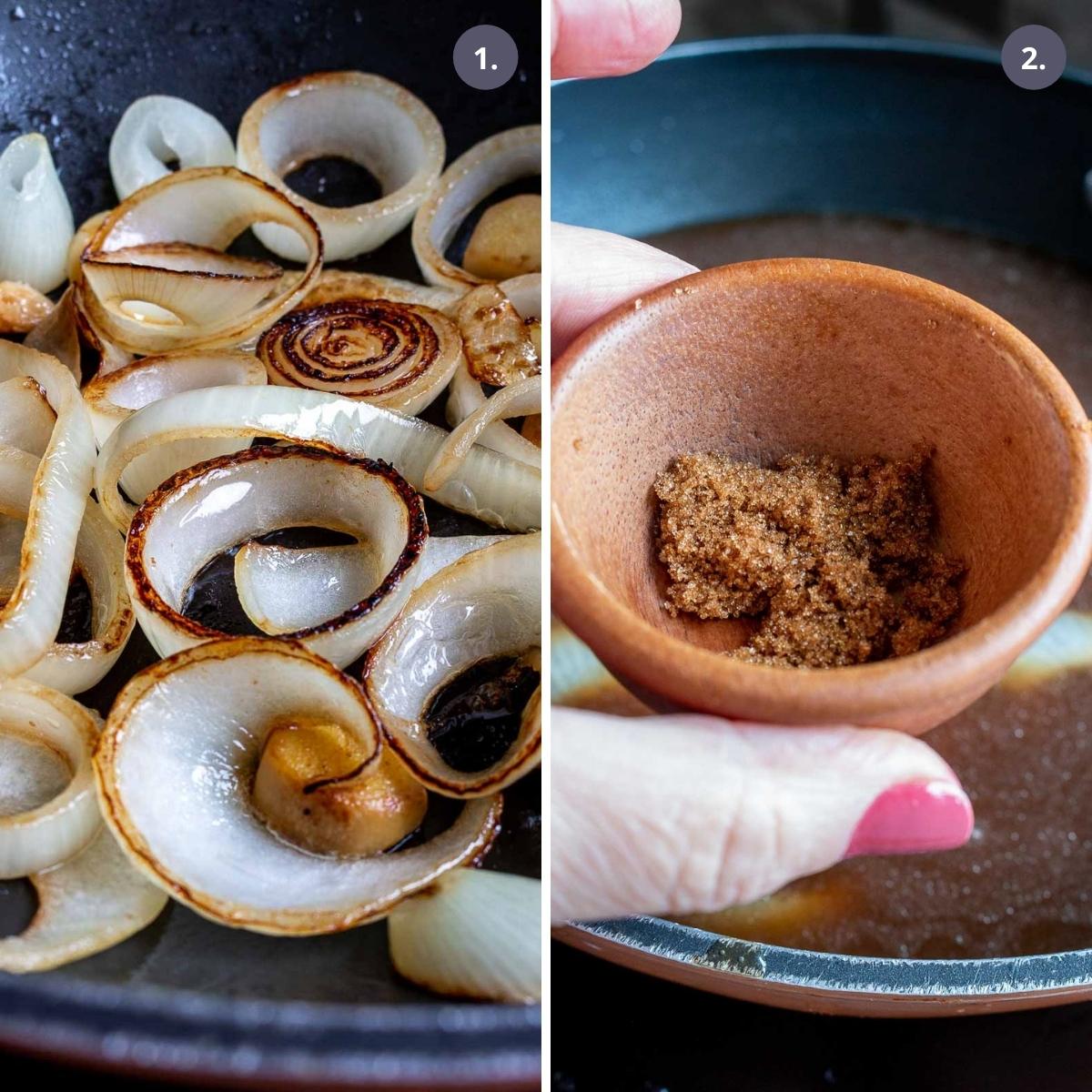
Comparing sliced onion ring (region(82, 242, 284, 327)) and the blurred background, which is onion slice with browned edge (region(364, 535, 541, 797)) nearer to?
sliced onion ring (region(82, 242, 284, 327))

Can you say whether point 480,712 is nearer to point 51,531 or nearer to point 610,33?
point 51,531

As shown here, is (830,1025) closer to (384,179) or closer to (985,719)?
(985,719)

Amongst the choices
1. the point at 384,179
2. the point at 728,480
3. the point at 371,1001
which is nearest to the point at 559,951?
the point at 371,1001

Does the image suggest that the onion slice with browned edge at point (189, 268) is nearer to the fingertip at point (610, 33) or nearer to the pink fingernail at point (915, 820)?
the fingertip at point (610, 33)

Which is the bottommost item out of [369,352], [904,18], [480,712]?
[480,712]

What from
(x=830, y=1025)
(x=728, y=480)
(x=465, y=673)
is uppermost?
(x=728, y=480)

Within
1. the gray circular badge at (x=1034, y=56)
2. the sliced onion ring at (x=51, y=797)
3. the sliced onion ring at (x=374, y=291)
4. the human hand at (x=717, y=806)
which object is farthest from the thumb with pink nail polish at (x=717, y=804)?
the gray circular badge at (x=1034, y=56)

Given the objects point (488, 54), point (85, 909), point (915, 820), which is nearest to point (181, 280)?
point (488, 54)
